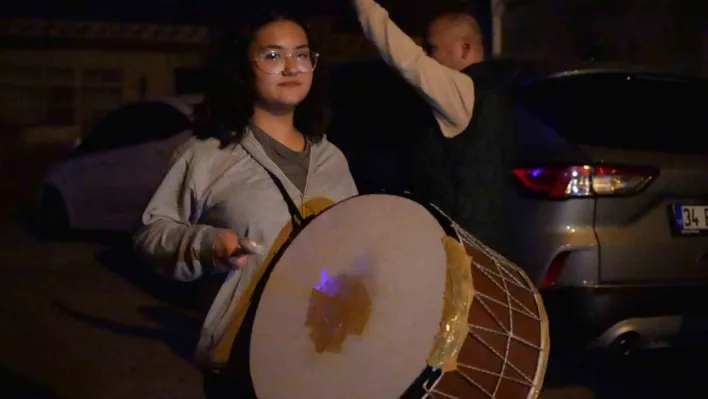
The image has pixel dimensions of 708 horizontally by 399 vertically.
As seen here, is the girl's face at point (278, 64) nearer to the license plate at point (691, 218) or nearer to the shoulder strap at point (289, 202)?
the shoulder strap at point (289, 202)

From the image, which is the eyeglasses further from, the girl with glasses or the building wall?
the building wall

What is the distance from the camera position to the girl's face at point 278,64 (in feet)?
7.86

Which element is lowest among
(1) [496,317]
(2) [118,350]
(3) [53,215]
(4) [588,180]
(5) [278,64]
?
(2) [118,350]

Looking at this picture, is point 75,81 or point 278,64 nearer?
point 278,64

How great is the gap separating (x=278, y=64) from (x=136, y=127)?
19.7 ft

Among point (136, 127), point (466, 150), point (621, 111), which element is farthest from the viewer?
point (136, 127)

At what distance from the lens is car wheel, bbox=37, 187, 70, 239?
951 cm

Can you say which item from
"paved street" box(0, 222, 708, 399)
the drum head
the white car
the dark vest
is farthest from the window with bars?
the drum head

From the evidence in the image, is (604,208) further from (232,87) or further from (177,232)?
(177,232)

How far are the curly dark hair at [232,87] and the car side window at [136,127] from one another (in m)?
4.87

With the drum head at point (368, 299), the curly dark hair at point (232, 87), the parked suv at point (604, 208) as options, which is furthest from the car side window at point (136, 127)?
the drum head at point (368, 299)

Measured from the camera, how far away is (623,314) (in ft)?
12.9

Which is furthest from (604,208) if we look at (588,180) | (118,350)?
(118,350)

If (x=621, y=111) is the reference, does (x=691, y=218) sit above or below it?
below
